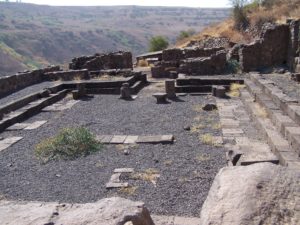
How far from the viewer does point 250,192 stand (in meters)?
3.41

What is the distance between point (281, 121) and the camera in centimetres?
823

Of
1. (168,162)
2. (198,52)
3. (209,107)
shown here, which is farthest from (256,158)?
(198,52)

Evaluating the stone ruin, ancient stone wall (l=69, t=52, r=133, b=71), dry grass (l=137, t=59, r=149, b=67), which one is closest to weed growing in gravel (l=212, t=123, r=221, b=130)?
the stone ruin

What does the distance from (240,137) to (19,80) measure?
11.4m

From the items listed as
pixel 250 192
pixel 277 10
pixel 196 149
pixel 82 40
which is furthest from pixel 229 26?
pixel 82 40

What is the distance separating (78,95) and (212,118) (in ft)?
20.0

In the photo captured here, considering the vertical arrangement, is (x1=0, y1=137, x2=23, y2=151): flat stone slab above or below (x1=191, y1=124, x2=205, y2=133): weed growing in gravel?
above

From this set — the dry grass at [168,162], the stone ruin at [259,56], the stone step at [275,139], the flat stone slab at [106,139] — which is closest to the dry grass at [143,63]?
the stone ruin at [259,56]

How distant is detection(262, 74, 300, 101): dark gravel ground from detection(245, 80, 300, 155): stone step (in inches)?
27.8

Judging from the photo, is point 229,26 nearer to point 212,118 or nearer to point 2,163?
point 212,118

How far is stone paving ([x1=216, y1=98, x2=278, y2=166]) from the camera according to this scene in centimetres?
675

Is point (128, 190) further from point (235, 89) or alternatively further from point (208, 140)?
point (235, 89)

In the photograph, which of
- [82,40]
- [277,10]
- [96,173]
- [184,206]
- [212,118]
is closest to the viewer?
[184,206]

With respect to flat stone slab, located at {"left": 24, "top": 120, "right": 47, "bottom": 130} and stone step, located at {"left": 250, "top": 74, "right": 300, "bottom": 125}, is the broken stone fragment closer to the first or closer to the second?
stone step, located at {"left": 250, "top": 74, "right": 300, "bottom": 125}
